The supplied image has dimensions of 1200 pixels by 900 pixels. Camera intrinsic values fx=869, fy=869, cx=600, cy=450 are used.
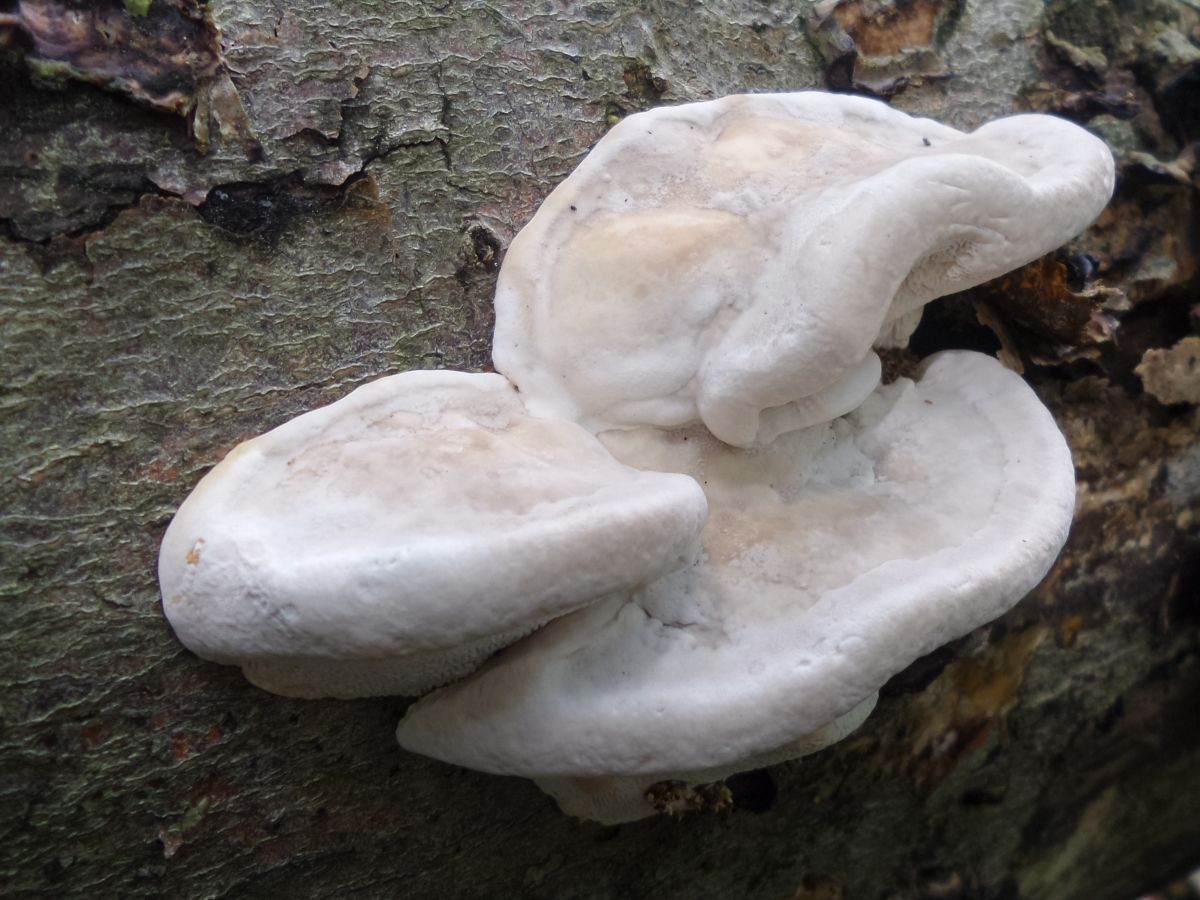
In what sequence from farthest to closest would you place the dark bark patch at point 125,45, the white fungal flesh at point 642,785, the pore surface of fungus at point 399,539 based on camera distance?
the white fungal flesh at point 642,785, the dark bark patch at point 125,45, the pore surface of fungus at point 399,539

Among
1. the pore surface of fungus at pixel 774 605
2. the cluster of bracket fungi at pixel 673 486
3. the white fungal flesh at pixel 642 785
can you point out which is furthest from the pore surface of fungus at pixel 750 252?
the white fungal flesh at pixel 642 785

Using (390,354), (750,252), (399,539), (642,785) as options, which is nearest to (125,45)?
(390,354)

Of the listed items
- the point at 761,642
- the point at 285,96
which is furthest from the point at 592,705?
the point at 285,96

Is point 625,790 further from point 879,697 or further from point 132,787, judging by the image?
point 132,787

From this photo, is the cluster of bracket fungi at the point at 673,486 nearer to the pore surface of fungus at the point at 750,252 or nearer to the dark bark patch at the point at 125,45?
the pore surface of fungus at the point at 750,252

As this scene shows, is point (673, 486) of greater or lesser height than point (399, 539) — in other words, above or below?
below

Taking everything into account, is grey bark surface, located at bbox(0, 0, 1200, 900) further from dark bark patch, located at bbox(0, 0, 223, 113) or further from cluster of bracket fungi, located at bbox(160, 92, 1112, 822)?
cluster of bracket fungi, located at bbox(160, 92, 1112, 822)

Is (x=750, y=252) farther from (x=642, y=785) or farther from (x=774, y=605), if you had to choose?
(x=642, y=785)
